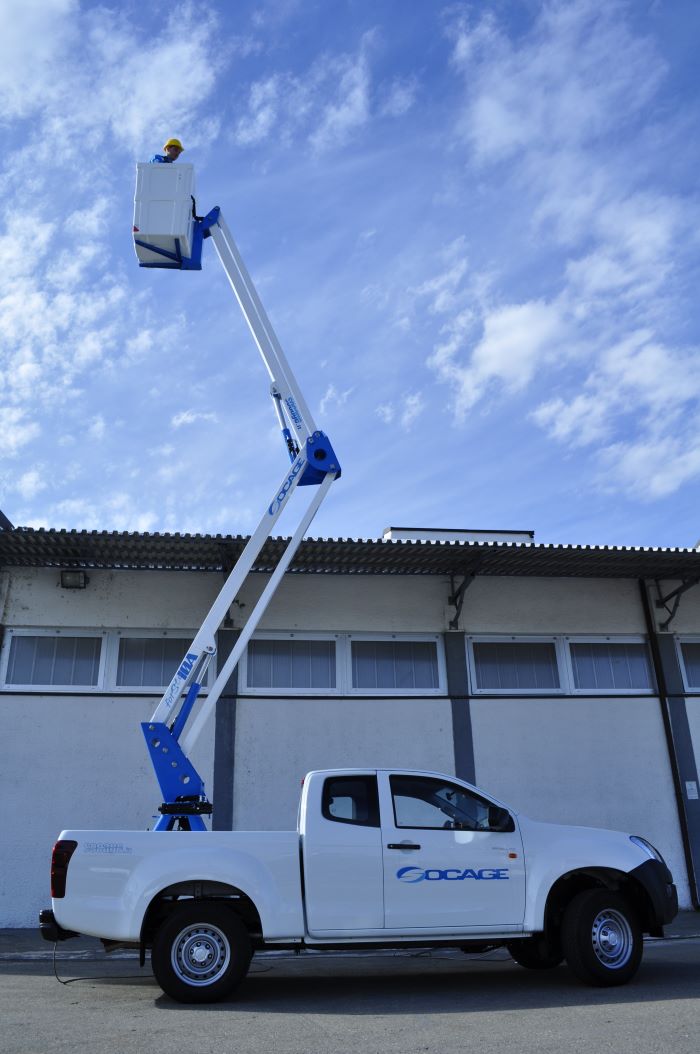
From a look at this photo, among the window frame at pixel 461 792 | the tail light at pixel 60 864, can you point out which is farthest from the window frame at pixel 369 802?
the tail light at pixel 60 864

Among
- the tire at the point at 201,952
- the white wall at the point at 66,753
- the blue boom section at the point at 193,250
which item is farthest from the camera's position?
the white wall at the point at 66,753

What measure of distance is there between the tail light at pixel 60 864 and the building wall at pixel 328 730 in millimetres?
5207

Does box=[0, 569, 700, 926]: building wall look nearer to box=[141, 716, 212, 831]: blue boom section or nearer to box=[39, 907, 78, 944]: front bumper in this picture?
box=[141, 716, 212, 831]: blue boom section

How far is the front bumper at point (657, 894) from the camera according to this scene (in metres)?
6.83

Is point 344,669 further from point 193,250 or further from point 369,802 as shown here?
point 193,250

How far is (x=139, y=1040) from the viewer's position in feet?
17.0

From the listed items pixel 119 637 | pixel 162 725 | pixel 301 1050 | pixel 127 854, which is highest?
pixel 119 637

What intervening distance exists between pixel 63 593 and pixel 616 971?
879 centimetres

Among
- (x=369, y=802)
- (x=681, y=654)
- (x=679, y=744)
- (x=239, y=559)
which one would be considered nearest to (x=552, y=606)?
(x=681, y=654)

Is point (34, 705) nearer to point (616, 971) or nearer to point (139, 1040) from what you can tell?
point (139, 1040)

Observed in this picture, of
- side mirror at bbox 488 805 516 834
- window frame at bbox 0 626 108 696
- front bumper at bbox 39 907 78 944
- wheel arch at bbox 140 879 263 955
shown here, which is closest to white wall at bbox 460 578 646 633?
window frame at bbox 0 626 108 696

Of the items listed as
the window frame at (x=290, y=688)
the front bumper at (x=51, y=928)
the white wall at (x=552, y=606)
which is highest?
the white wall at (x=552, y=606)

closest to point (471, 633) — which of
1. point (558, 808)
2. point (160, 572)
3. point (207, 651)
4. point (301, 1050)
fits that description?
point (558, 808)

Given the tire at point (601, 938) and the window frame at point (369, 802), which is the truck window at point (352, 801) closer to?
the window frame at point (369, 802)
